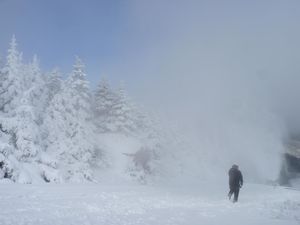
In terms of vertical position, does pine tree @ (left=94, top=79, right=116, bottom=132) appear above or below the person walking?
above

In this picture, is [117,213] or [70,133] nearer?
[117,213]

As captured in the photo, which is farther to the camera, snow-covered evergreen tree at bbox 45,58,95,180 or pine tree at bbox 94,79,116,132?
pine tree at bbox 94,79,116,132

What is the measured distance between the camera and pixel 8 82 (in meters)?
34.6

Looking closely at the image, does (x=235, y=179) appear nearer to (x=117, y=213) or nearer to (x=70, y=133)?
(x=117, y=213)

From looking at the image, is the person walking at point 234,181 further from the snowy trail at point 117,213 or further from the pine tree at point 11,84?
the pine tree at point 11,84

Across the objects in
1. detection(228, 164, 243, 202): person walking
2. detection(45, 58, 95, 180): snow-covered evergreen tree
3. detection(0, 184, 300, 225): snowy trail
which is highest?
detection(45, 58, 95, 180): snow-covered evergreen tree

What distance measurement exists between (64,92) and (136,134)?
680 inches

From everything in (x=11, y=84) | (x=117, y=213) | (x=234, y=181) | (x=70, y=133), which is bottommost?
(x=117, y=213)

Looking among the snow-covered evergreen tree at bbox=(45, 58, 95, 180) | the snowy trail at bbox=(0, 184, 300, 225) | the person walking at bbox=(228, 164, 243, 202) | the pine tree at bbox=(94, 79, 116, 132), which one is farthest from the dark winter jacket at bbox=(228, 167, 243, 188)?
the pine tree at bbox=(94, 79, 116, 132)

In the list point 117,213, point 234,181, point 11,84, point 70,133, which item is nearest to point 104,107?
point 70,133

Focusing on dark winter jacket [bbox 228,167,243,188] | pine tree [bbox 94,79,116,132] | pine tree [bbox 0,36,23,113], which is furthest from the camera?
pine tree [bbox 94,79,116,132]

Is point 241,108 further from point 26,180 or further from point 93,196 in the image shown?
point 93,196

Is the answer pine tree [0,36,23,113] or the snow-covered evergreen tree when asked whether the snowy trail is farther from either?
the snow-covered evergreen tree

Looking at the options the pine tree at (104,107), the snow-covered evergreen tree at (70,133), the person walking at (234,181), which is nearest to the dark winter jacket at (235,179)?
the person walking at (234,181)
